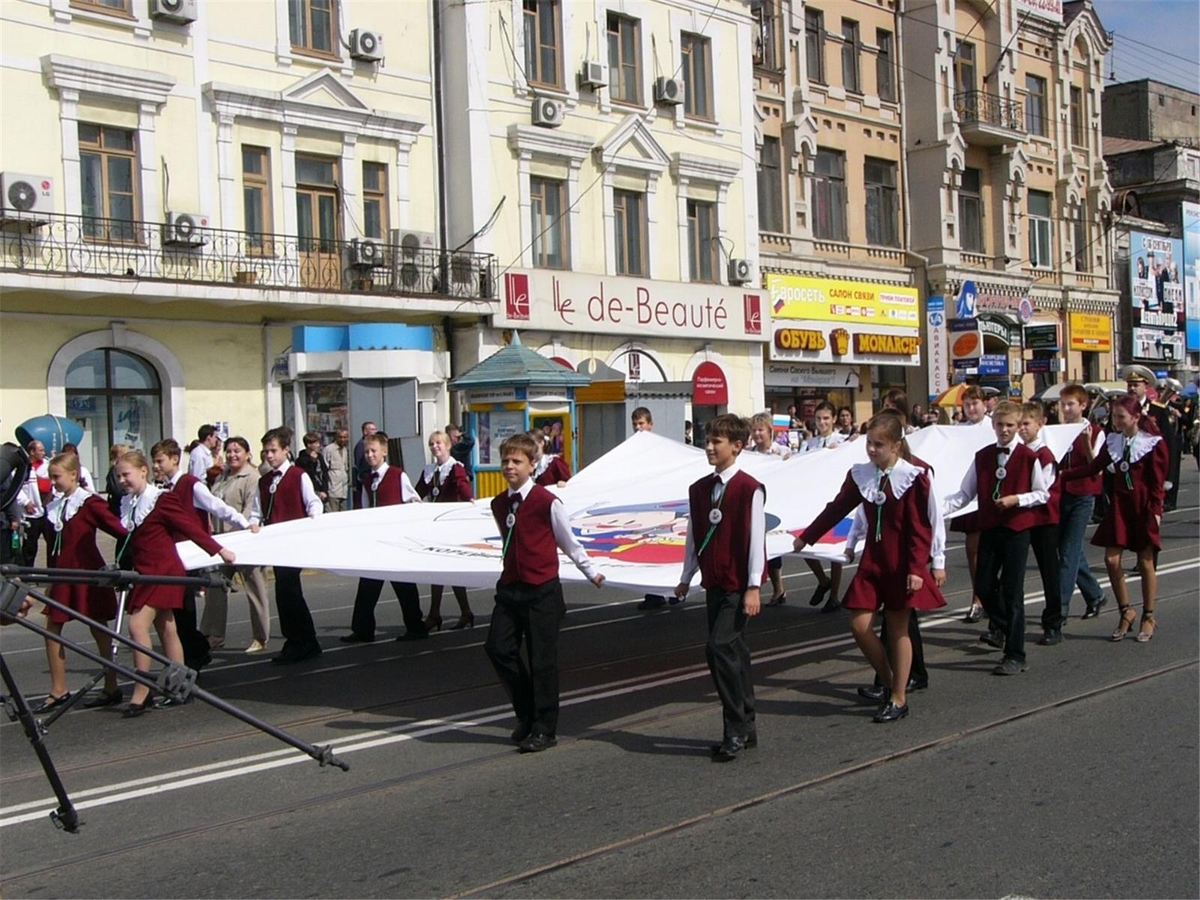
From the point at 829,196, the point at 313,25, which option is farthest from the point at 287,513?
the point at 829,196

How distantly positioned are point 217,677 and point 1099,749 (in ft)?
21.9

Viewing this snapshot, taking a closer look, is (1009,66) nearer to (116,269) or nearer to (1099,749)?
(116,269)

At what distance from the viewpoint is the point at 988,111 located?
4066 centimetres

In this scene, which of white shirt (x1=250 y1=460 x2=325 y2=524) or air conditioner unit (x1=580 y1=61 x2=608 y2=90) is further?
air conditioner unit (x1=580 y1=61 x2=608 y2=90)

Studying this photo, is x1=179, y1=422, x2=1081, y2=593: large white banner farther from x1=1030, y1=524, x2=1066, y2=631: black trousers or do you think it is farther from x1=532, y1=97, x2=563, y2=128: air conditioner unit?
x1=532, y1=97, x2=563, y2=128: air conditioner unit

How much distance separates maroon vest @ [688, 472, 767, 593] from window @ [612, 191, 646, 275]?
76.0ft

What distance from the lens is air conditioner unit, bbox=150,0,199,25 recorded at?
22.2 m

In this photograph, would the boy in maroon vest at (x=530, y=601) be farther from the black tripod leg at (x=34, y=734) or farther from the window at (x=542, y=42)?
the window at (x=542, y=42)

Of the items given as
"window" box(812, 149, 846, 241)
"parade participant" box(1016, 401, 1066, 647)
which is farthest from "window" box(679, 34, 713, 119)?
"parade participant" box(1016, 401, 1066, 647)

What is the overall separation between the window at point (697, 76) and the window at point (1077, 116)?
61.4ft

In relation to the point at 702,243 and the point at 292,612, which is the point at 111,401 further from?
the point at 702,243

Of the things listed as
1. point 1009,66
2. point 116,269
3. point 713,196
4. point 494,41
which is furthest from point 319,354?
point 1009,66

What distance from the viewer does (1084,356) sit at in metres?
46.2

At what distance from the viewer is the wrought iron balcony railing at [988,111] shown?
3978 cm
